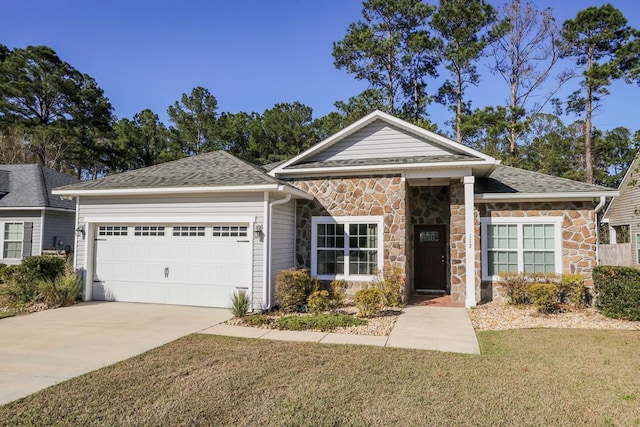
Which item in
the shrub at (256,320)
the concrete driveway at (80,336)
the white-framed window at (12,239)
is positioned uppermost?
the white-framed window at (12,239)

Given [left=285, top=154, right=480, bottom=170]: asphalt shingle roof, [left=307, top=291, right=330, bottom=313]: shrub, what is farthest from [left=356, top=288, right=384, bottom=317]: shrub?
[left=285, top=154, right=480, bottom=170]: asphalt shingle roof

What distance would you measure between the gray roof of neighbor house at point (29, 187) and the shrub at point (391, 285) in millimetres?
14368

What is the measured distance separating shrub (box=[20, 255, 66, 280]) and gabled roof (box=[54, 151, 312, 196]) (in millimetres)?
1894

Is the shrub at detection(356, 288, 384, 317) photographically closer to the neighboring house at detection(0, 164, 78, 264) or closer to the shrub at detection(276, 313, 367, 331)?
the shrub at detection(276, 313, 367, 331)

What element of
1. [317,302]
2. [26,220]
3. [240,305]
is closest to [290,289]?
[317,302]

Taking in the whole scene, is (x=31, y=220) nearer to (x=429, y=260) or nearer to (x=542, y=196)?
(x=429, y=260)

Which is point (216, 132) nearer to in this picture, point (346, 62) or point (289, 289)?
point (346, 62)

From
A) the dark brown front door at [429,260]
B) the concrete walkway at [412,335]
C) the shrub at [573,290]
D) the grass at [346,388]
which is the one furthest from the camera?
the dark brown front door at [429,260]

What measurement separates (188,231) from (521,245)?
29.5ft

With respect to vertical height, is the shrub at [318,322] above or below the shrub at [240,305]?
below

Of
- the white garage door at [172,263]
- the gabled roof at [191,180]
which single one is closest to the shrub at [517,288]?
the gabled roof at [191,180]

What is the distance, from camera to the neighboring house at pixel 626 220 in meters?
16.0

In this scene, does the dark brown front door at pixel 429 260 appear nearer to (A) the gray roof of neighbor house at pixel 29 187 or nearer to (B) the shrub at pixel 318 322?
(B) the shrub at pixel 318 322

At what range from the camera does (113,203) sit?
439 inches
